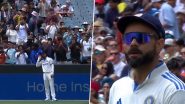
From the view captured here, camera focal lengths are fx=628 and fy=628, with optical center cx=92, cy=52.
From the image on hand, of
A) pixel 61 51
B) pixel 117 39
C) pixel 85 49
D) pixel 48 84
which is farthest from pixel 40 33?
pixel 117 39

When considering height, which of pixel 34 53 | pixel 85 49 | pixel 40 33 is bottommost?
pixel 34 53

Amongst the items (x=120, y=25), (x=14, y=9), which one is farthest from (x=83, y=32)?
(x=120, y=25)

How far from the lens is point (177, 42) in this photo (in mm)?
5645

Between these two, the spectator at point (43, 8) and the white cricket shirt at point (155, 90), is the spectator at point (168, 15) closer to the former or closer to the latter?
the white cricket shirt at point (155, 90)

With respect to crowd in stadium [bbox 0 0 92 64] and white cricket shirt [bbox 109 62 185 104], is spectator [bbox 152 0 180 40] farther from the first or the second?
crowd in stadium [bbox 0 0 92 64]

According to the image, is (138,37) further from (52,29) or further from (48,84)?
(52,29)

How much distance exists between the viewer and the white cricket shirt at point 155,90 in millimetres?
2873

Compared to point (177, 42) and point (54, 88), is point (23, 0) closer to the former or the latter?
point (54, 88)

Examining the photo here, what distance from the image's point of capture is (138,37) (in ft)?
9.80

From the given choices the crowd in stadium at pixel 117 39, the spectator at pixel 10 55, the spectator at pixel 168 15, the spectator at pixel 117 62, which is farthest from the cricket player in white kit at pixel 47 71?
the spectator at pixel 168 15

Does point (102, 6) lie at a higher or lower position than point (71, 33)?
higher

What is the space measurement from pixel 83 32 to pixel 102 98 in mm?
17717

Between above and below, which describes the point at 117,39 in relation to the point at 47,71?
above

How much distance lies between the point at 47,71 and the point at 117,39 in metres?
15.7
